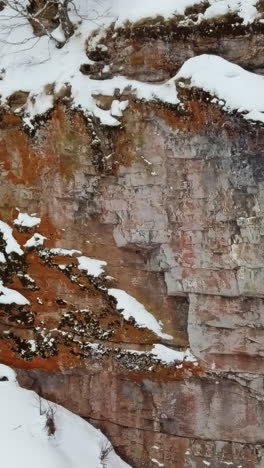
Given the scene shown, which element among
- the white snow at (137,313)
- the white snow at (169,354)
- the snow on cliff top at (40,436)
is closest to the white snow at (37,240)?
the white snow at (137,313)

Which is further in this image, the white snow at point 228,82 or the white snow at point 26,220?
the white snow at point 26,220

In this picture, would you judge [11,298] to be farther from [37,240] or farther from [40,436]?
[40,436]

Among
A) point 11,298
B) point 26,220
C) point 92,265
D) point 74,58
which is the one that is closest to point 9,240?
point 26,220

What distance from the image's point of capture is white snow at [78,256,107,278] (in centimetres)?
817

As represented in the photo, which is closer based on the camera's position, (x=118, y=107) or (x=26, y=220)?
(x=118, y=107)

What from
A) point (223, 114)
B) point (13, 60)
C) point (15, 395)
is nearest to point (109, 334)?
point (15, 395)

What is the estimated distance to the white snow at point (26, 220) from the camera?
8336mm

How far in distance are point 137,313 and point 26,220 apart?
6.83ft

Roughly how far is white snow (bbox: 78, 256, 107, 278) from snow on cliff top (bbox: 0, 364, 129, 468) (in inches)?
76.4

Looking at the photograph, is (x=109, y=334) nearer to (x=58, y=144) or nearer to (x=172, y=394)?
(x=172, y=394)

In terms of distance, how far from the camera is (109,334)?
8.28 m

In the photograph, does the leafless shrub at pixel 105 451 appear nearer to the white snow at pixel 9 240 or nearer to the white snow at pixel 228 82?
the white snow at pixel 9 240

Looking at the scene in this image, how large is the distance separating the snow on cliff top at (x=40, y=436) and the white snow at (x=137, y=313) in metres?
1.77

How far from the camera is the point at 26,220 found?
27.5ft
